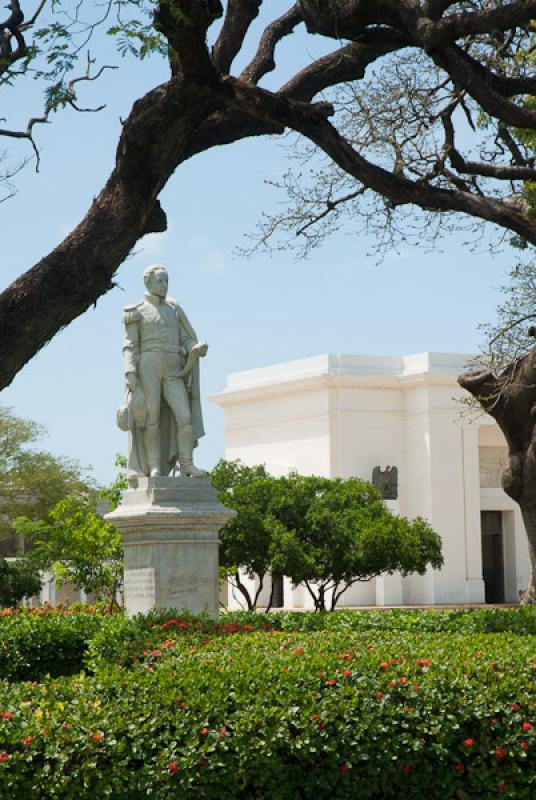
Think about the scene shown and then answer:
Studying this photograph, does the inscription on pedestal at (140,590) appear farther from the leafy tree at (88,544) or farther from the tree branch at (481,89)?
the leafy tree at (88,544)

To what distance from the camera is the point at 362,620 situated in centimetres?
1247

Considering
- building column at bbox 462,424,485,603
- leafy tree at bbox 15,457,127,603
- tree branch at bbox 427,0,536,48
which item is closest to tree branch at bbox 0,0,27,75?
tree branch at bbox 427,0,536,48

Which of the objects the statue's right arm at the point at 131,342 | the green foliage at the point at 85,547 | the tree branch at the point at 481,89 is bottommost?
the green foliage at the point at 85,547

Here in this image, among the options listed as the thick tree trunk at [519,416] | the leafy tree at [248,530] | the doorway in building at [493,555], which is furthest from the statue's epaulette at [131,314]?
the doorway in building at [493,555]

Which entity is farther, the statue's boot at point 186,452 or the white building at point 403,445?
the white building at point 403,445

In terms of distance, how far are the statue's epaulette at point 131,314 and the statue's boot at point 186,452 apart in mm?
1217

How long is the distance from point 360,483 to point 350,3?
738 inches

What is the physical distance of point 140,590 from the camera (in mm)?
12031

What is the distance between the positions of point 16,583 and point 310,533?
771 centimetres

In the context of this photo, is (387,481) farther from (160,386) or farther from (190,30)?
(190,30)

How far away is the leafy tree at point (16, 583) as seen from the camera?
2827cm

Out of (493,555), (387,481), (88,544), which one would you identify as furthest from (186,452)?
(493,555)

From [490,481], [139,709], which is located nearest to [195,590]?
[139,709]

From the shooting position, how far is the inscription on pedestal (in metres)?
11.9
